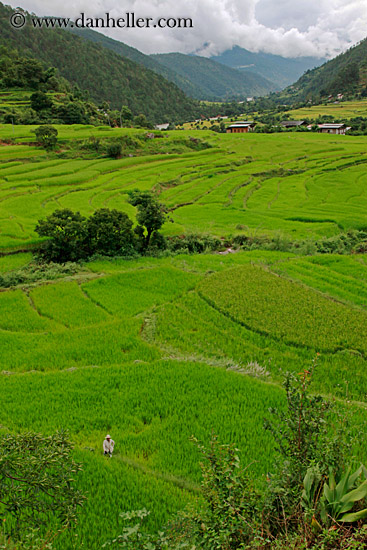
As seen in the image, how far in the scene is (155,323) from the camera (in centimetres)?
1266

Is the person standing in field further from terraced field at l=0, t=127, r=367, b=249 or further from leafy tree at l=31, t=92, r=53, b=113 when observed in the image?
leafy tree at l=31, t=92, r=53, b=113

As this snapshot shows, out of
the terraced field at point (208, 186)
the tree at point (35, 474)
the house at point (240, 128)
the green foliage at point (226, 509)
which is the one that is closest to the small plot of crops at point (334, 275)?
the terraced field at point (208, 186)

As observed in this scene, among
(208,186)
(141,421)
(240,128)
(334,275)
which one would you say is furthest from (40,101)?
(141,421)

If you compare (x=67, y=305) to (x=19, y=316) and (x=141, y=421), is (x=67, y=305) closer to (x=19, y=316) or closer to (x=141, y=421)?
(x=19, y=316)

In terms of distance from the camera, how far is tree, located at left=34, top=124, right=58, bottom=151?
4253 cm

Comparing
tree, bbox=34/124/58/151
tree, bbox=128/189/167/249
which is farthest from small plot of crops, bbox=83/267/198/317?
tree, bbox=34/124/58/151

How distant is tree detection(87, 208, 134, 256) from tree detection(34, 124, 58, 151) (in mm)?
28989

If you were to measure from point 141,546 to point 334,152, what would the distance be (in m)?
59.8

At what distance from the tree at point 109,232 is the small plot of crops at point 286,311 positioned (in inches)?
246

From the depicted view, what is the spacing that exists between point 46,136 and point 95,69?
71.1 metres

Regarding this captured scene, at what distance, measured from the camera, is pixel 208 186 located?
3878cm

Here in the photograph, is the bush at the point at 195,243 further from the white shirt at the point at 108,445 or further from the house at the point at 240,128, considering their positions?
the house at the point at 240,128

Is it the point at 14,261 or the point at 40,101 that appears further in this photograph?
the point at 40,101

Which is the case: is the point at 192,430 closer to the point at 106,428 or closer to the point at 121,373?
the point at 106,428
